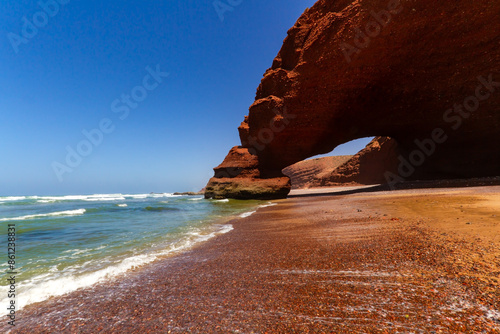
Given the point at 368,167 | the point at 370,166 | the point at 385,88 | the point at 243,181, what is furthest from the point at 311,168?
the point at 385,88

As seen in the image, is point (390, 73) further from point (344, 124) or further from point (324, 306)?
point (324, 306)

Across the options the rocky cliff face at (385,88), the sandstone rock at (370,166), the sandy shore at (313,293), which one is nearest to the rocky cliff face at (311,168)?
the sandstone rock at (370,166)

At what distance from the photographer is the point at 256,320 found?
164 centimetres

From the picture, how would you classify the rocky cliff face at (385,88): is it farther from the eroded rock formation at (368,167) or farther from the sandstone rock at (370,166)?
the sandstone rock at (370,166)

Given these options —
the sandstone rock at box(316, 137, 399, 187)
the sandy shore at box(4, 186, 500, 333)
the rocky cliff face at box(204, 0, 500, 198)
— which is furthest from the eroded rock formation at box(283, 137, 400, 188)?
the sandy shore at box(4, 186, 500, 333)

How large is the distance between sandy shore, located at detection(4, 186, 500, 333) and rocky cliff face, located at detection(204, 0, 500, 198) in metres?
15.8

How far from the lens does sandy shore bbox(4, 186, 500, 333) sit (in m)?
1.51

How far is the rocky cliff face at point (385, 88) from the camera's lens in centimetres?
1374

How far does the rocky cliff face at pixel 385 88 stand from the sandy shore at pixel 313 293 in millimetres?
15795

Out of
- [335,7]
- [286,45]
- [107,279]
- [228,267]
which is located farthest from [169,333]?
[286,45]

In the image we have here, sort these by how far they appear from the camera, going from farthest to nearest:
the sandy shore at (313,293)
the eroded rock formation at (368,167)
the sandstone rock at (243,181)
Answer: the eroded rock formation at (368,167) < the sandstone rock at (243,181) < the sandy shore at (313,293)

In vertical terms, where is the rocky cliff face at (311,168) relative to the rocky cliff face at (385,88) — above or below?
below

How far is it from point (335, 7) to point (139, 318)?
21416mm

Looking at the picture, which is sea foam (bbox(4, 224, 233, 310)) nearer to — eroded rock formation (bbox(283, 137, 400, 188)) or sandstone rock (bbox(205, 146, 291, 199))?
sandstone rock (bbox(205, 146, 291, 199))
